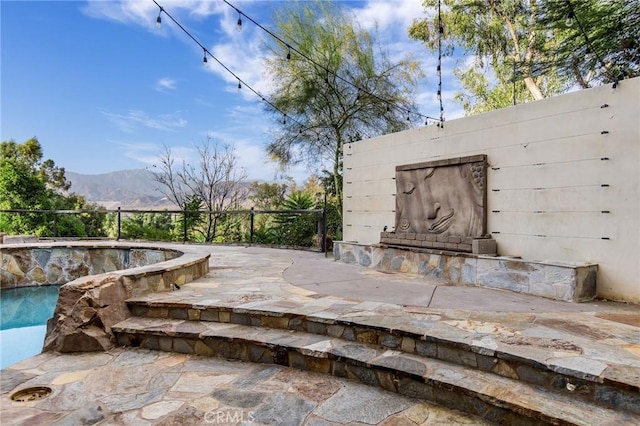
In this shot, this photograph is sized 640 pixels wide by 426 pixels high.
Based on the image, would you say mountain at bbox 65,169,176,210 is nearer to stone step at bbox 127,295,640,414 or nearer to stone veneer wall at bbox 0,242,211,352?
stone veneer wall at bbox 0,242,211,352

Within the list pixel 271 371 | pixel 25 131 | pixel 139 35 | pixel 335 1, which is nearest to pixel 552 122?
pixel 271 371

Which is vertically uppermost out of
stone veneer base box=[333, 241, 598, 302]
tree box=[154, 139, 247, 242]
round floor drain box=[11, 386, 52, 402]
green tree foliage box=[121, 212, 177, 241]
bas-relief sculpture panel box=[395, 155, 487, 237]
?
tree box=[154, 139, 247, 242]

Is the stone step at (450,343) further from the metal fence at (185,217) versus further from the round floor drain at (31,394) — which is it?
the metal fence at (185,217)

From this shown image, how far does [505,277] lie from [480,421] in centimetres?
224

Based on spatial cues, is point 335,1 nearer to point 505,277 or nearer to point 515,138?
point 515,138

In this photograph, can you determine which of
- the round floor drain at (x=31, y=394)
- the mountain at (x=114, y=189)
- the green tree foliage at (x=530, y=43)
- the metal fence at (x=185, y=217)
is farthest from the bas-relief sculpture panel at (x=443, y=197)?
the mountain at (x=114, y=189)

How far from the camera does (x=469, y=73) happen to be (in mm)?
11320

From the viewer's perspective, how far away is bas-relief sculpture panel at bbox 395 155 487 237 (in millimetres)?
3996

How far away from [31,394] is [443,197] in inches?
156

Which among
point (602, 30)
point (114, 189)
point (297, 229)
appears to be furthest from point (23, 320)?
point (114, 189)

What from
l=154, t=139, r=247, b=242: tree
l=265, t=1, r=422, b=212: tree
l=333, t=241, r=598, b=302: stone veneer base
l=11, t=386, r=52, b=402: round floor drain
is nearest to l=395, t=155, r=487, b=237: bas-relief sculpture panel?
l=333, t=241, r=598, b=302: stone veneer base

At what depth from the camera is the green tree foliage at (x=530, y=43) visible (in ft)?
17.5

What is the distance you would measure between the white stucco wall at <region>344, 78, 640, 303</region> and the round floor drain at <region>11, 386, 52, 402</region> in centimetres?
390

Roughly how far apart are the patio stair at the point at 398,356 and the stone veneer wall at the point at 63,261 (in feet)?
A: 10.8
